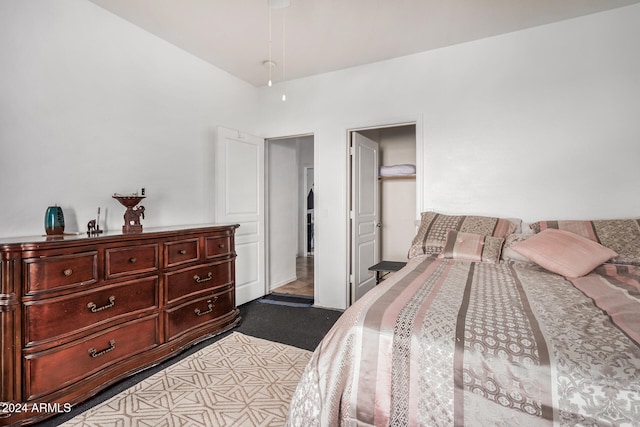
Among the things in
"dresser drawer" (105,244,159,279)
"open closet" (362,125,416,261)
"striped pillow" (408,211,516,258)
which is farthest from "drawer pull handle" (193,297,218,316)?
"open closet" (362,125,416,261)

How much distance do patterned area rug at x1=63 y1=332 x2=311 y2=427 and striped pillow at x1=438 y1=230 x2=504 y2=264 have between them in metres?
1.36

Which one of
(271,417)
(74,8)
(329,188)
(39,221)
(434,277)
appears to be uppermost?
(74,8)

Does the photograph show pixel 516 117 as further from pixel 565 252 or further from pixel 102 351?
pixel 102 351

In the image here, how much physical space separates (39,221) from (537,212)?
12.4 feet

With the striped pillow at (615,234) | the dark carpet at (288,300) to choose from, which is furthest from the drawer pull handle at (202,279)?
the striped pillow at (615,234)

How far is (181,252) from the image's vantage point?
2441 mm

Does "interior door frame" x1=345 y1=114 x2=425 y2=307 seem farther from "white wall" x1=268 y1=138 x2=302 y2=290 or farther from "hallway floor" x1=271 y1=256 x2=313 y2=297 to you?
"white wall" x1=268 y1=138 x2=302 y2=290

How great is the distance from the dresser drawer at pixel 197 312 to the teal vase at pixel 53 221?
89 centimetres

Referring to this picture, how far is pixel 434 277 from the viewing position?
1.74 m

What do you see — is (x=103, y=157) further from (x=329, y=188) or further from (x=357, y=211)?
(x=357, y=211)

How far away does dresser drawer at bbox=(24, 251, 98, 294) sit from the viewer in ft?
5.34

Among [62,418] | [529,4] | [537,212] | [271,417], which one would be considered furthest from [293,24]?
[62,418]

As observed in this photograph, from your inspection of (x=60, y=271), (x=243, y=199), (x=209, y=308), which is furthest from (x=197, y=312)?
(x=243, y=199)

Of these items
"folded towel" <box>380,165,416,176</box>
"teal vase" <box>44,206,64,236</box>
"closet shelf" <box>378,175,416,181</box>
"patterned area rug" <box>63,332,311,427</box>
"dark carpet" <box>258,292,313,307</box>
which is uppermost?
"folded towel" <box>380,165,416,176</box>
